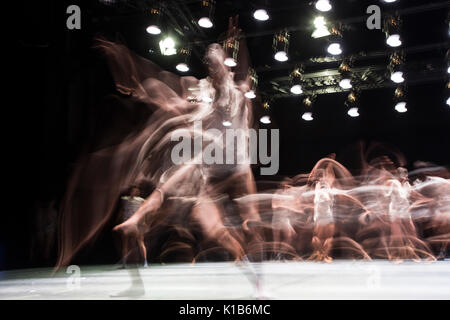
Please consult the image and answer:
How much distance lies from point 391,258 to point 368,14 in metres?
4.14

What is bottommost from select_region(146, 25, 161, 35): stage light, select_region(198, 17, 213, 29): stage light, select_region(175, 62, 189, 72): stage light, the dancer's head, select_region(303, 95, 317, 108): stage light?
the dancer's head

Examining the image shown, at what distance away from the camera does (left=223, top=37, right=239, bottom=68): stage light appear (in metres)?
A: 5.60

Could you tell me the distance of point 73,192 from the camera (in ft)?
21.8

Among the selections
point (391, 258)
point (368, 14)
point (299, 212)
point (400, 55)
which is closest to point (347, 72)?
point (400, 55)

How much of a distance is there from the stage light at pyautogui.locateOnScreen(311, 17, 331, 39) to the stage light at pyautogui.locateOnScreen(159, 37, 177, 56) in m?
2.15

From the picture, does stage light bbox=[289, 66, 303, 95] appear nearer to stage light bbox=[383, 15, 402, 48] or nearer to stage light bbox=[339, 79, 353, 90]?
stage light bbox=[339, 79, 353, 90]

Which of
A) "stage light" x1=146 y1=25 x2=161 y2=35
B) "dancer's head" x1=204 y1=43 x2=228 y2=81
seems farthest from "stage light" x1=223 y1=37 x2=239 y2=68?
"dancer's head" x1=204 y1=43 x2=228 y2=81

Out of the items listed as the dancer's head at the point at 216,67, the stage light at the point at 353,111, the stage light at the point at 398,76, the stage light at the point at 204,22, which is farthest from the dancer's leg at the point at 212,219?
the stage light at the point at 353,111

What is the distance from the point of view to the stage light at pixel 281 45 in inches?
224

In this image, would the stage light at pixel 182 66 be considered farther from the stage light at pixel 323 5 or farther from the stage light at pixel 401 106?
the stage light at pixel 401 106

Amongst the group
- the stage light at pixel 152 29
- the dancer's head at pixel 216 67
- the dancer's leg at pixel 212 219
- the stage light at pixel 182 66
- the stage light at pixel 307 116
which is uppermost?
the stage light at pixel 152 29

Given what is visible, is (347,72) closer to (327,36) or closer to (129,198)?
(327,36)

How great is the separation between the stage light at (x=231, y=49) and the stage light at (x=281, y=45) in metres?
0.60

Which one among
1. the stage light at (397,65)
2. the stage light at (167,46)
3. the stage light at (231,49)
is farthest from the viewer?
the stage light at (397,65)
